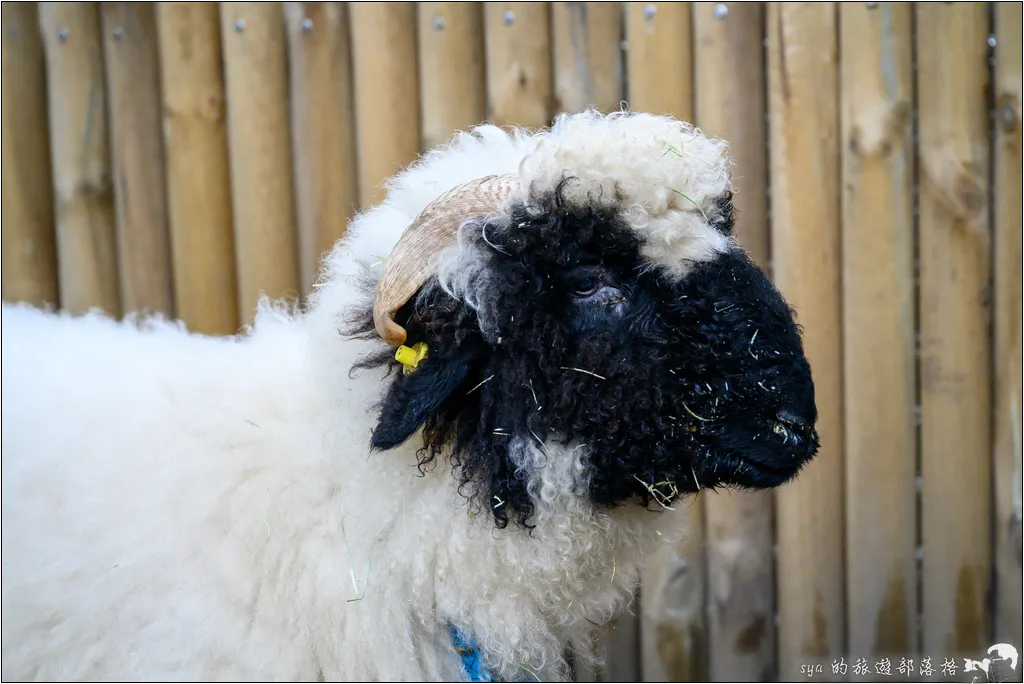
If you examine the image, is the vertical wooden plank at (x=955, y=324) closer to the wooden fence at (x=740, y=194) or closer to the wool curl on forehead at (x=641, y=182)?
the wooden fence at (x=740, y=194)

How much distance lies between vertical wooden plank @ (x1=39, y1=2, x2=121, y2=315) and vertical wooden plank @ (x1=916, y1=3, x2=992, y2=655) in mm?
3965

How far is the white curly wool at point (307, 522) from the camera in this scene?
86.4 inches

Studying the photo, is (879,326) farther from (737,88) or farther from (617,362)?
(617,362)

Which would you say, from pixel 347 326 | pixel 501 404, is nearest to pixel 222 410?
pixel 347 326

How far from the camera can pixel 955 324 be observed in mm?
3529

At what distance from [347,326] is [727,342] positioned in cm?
111

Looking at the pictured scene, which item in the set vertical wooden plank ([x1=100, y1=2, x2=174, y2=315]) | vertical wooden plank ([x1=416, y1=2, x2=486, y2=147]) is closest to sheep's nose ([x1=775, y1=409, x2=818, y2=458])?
vertical wooden plank ([x1=416, y1=2, x2=486, y2=147])

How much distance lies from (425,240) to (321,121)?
1.89 metres

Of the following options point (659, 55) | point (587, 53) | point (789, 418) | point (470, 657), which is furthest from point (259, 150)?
point (789, 418)

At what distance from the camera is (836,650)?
3.74 metres

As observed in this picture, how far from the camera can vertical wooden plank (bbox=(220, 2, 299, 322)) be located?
3.72m

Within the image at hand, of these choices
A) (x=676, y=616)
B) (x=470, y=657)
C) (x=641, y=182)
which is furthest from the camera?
(x=676, y=616)

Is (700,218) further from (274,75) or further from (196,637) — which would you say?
(274,75)

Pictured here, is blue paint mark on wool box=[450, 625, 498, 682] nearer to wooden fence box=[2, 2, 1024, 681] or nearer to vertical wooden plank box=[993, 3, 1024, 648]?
wooden fence box=[2, 2, 1024, 681]
